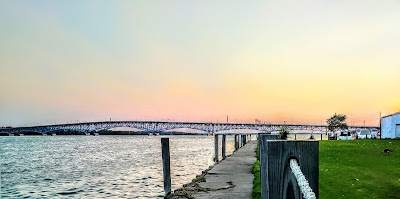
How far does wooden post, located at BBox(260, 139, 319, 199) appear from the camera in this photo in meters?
2.33

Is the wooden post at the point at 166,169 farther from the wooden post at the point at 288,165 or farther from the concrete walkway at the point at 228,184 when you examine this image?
the wooden post at the point at 288,165

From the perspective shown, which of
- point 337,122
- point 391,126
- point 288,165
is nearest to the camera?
point 288,165

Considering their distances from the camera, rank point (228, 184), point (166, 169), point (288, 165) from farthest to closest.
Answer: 1. point (166, 169)
2. point (228, 184)
3. point (288, 165)

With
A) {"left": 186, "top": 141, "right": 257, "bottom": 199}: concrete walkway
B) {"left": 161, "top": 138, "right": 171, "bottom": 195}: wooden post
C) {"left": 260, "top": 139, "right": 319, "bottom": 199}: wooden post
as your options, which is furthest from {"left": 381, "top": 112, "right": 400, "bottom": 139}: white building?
{"left": 260, "top": 139, "right": 319, "bottom": 199}: wooden post

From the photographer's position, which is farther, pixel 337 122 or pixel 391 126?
pixel 337 122

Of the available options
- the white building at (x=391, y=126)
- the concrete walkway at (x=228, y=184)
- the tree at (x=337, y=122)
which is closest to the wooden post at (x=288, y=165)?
the concrete walkway at (x=228, y=184)

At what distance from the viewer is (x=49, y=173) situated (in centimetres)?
3017

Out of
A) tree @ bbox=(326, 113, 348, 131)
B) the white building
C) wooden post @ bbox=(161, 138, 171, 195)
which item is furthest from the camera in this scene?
tree @ bbox=(326, 113, 348, 131)

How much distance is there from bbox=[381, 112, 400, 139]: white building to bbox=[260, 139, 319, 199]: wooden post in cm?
5323

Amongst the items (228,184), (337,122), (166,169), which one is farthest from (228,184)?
(337,122)

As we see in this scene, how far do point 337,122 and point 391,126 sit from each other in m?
63.0

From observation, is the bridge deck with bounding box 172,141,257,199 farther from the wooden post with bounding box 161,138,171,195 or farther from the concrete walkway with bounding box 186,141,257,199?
the wooden post with bounding box 161,138,171,195

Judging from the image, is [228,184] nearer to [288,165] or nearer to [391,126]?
[288,165]

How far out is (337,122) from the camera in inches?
4481
